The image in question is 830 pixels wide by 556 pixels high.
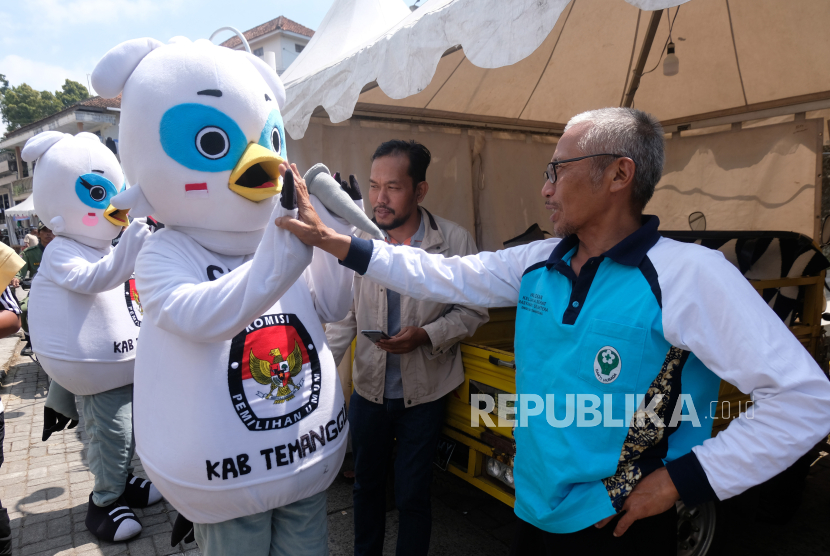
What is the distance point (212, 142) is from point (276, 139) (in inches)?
10.4

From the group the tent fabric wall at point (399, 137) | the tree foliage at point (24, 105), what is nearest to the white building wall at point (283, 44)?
the tree foliage at point (24, 105)

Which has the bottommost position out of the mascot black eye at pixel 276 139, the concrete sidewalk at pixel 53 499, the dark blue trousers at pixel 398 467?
the concrete sidewalk at pixel 53 499

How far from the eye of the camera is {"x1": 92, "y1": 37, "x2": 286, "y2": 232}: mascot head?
1697 millimetres

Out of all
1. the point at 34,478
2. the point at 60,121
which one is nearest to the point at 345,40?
the point at 34,478

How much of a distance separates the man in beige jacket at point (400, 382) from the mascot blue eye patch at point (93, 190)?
2051mm

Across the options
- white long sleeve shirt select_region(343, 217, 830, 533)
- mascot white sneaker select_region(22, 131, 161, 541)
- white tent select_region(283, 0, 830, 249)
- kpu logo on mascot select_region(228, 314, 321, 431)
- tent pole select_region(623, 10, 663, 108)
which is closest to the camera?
white long sleeve shirt select_region(343, 217, 830, 533)

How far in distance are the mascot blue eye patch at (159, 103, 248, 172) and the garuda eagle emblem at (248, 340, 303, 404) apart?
25.6 inches

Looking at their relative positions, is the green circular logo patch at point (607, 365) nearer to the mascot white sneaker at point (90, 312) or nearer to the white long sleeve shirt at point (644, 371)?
the white long sleeve shirt at point (644, 371)

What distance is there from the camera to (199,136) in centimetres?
170

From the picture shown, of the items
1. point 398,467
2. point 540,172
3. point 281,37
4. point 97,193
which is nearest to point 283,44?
point 281,37

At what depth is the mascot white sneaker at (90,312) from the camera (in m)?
3.25

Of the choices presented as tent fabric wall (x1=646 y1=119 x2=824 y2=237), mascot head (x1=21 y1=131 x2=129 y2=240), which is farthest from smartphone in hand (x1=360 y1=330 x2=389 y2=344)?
tent fabric wall (x1=646 y1=119 x2=824 y2=237)

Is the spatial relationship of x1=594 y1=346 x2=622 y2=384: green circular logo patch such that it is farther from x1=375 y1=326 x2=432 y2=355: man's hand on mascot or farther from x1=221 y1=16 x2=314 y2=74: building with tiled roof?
x1=221 y1=16 x2=314 y2=74: building with tiled roof

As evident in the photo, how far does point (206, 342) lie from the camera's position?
161cm
